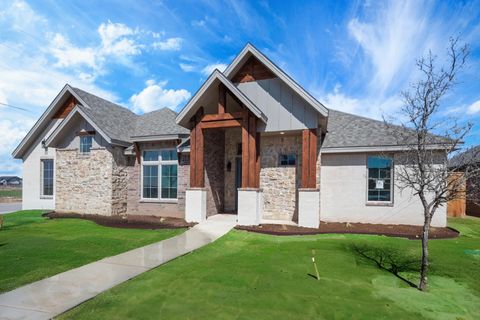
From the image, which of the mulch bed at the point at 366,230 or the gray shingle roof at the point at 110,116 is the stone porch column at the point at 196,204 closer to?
the mulch bed at the point at 366,230

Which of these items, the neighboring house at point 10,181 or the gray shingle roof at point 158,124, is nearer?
the gray shingle roof at point 158,124

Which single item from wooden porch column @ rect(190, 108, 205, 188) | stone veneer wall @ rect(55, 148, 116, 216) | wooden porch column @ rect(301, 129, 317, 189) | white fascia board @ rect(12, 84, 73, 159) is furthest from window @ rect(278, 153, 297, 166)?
white fascia board @ rect(12, 84, 73, 159)

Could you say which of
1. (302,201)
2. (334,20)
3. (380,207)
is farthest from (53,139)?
(380,207)

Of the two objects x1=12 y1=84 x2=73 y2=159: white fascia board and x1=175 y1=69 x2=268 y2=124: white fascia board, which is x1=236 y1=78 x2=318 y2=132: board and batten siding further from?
x1=12 y1=84 x2=73 y2=159: white fascia board

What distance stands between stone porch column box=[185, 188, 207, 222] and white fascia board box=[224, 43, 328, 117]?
211 inches

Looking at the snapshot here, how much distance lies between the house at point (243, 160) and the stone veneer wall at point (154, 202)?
0.05 meters

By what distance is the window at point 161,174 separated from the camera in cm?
1354

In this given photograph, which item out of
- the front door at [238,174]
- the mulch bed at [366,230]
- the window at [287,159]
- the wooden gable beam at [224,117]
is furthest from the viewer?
the front door at [238,174]

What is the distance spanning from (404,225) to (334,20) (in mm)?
8947

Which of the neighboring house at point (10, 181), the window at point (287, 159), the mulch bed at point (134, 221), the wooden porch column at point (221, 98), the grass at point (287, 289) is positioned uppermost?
the wooden porch column at point (221, 98)

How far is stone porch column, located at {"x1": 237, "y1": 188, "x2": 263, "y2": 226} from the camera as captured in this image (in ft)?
34.9

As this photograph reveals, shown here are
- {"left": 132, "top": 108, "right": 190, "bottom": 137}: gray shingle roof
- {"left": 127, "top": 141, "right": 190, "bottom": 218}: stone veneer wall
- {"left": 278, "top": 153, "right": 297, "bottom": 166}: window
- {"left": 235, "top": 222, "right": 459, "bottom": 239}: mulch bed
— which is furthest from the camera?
{"left": 132, "top": 108, "right": 190, "bottom": 137}: gray shingle roof

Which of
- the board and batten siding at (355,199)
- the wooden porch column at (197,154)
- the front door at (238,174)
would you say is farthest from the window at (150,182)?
the board and batten siding at (355,199)

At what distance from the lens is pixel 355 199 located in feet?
40.9
